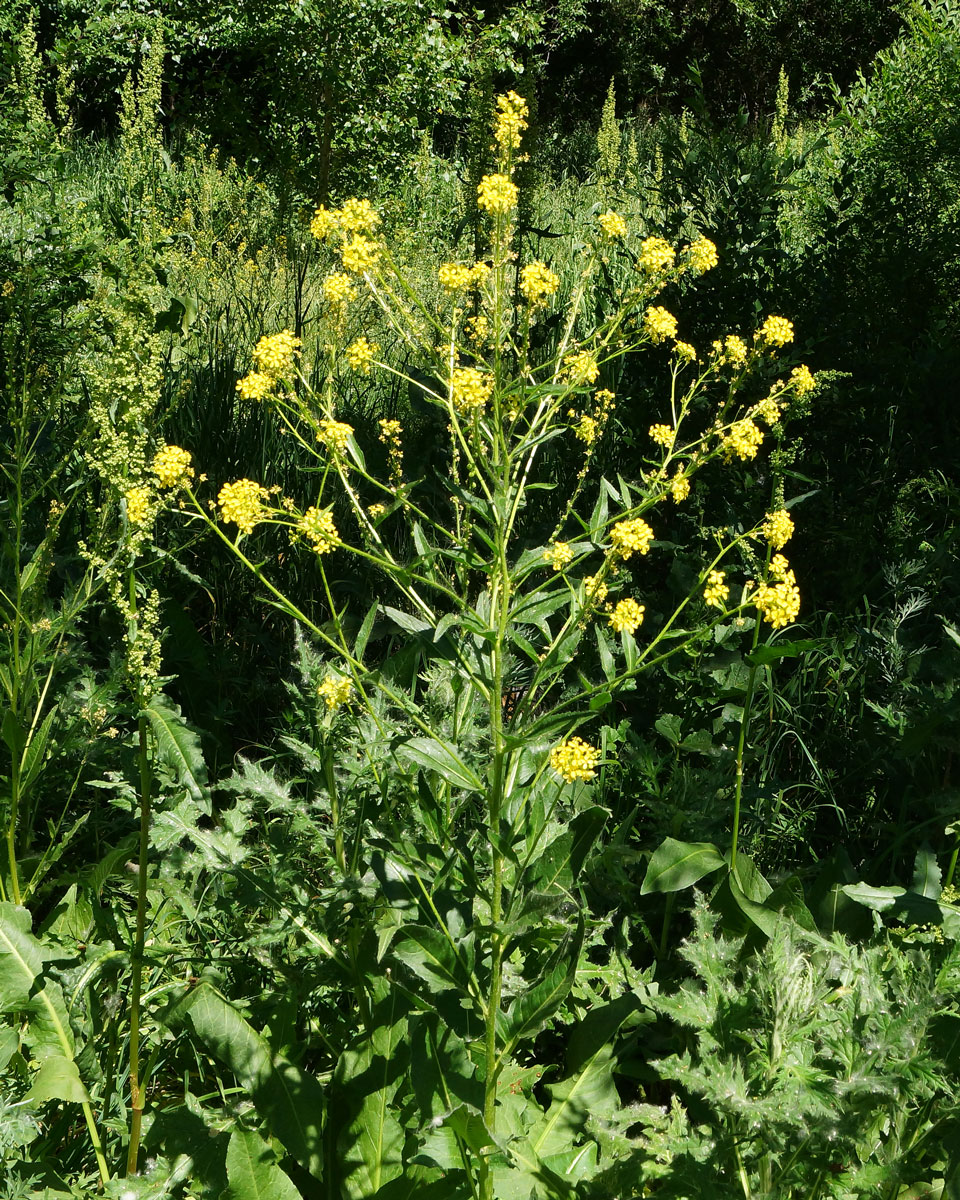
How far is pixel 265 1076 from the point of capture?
5.49 ft

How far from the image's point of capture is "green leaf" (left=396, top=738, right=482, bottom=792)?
1.43 metres

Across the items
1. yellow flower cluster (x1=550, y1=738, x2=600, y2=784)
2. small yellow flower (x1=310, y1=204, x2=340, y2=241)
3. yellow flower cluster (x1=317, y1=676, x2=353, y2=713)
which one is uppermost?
small yellow flower (x1=310, y1=204, x2=340, y2=241)

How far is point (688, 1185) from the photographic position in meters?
1.42

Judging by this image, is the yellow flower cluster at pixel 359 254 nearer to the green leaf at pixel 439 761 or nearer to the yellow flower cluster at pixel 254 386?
the yellow flower cluster at pixel 254 386

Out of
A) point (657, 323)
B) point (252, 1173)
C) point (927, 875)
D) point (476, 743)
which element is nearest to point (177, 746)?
point (476, 743)

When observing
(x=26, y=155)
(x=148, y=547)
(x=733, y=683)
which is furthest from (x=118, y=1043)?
(x=26, y=155)

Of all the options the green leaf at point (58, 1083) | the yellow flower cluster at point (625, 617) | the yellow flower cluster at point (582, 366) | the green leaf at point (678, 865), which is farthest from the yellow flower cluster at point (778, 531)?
the green leaf at point (58, 1083)

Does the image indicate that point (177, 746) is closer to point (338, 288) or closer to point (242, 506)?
point (242, 506)

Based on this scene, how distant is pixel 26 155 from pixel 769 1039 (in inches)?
156

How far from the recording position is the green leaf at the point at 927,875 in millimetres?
1940

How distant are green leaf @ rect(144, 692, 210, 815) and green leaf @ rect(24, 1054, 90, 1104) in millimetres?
579

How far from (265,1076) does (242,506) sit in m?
0.91

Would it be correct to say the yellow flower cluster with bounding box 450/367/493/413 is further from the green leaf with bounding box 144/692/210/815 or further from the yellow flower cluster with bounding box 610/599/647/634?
the green leaf with bounding box 144/692/210/815

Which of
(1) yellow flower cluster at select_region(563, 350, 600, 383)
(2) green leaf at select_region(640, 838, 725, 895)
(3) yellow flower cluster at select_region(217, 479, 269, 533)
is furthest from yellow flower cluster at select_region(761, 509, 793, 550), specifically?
(3) yellow flower cluster at select_region(217, 479, 269, 533)
